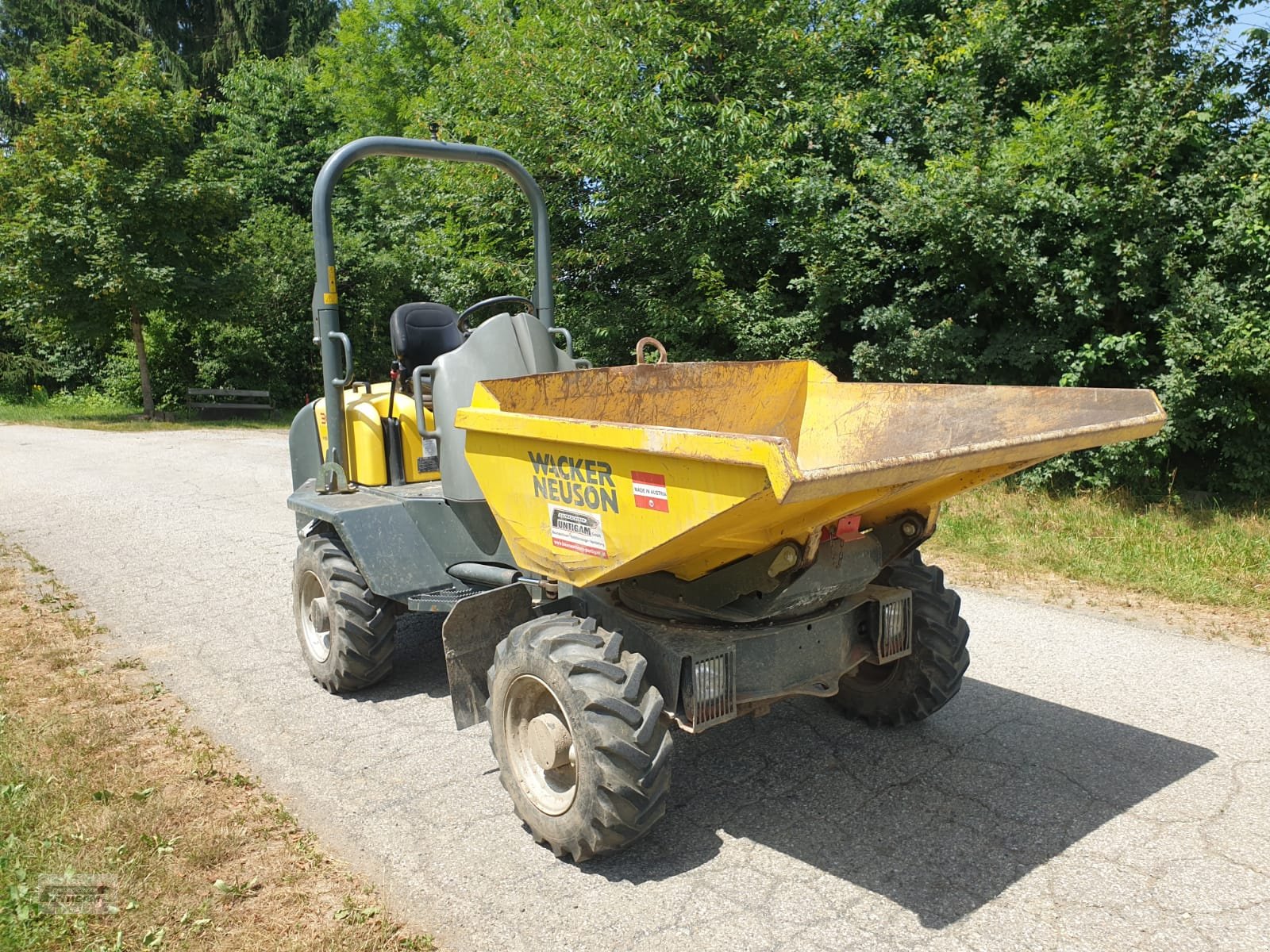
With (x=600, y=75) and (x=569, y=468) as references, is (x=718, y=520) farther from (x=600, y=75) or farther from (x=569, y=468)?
(x=600, y=75)

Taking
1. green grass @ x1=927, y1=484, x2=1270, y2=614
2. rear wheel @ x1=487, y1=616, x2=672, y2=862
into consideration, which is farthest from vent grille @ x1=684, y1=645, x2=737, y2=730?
green grass @ x1=927, y1=484, x2=1270, y2=614

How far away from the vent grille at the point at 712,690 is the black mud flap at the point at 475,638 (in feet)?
2.89

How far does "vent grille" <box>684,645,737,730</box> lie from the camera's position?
305 cm

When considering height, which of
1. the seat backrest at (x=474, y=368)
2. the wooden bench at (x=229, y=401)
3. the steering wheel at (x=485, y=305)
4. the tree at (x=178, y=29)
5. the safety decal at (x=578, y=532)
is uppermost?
the tree at (x=178, y=29)

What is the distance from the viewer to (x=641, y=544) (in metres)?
2.86

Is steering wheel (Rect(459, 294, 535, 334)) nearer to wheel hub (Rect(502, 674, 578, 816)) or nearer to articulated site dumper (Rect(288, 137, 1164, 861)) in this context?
articulated site dumper (Rect(288, 137, 1164, 861))

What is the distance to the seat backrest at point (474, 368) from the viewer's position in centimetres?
421

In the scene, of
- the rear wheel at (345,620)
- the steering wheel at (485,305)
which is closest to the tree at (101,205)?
the steering wheel at (485,305)

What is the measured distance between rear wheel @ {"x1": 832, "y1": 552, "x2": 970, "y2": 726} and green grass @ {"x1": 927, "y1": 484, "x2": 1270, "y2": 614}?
294 centimetres

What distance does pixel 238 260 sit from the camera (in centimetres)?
1970

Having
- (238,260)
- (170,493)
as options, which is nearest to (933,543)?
(170,493)

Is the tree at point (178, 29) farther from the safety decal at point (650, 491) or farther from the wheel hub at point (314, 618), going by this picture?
the safety decal at point (650, 491)

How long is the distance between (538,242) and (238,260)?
16.7 meters

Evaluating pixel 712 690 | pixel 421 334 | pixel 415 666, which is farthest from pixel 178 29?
pixel 712 690
